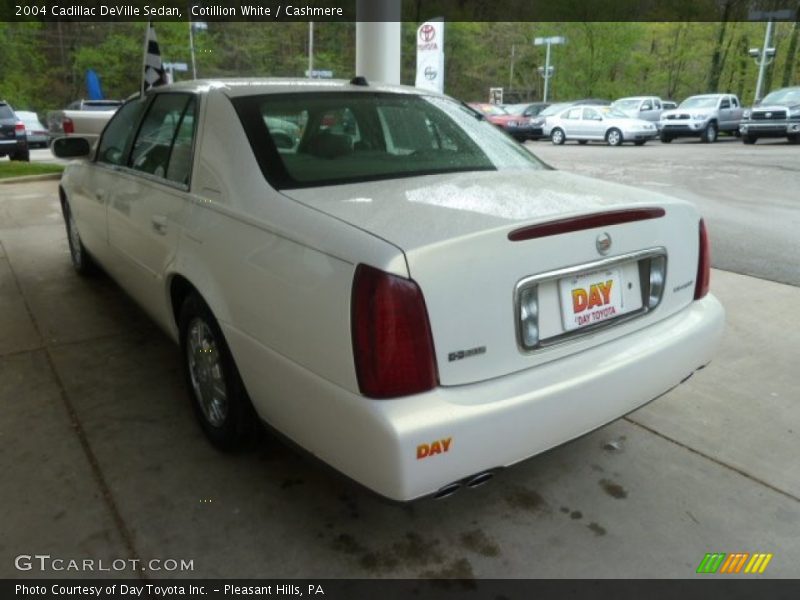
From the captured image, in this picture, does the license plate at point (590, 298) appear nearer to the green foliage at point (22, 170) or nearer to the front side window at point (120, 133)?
the front side window at point (120, 133)

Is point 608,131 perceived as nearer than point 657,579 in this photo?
No

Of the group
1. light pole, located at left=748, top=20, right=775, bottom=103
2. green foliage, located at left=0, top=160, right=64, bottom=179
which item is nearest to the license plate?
green foliage, located at left=0, top=160, right=64, bottom=179

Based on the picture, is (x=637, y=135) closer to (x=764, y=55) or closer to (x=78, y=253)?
(x=764, y=55)

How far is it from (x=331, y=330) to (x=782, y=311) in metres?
3.94

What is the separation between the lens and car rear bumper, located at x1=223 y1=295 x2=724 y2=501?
190 centimetres

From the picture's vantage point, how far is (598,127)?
2347 centimetres

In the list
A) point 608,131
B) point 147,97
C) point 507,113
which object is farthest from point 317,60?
point 147,97

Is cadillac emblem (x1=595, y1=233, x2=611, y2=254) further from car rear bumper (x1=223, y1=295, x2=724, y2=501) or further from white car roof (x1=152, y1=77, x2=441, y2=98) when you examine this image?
white car roof (x1=152, y1=77, x2=441, y2=98)

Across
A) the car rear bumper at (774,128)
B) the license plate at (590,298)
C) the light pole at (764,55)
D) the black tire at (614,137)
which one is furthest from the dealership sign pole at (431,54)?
the light pole at (764,55)

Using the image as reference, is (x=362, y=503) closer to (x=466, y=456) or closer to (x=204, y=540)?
(x=204, y=540)

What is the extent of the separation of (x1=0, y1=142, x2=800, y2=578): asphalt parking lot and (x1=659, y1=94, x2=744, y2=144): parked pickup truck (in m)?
22.2

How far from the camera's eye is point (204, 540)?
2.36 m

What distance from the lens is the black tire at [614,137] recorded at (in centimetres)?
2303

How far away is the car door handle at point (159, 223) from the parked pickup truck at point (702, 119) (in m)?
24.1
